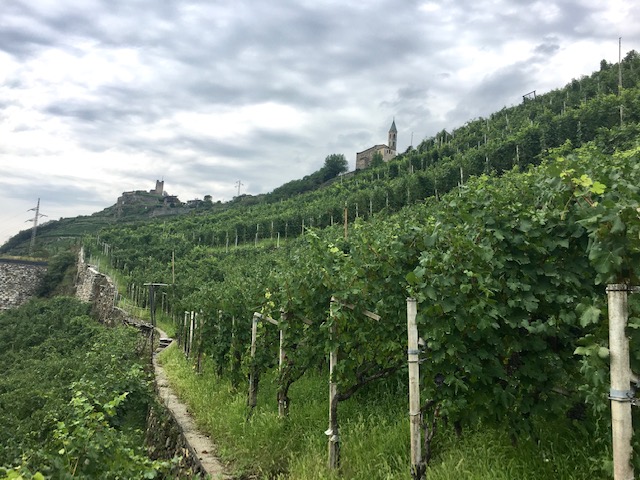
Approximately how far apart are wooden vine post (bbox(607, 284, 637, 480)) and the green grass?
49cm

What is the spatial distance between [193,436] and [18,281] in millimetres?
50831

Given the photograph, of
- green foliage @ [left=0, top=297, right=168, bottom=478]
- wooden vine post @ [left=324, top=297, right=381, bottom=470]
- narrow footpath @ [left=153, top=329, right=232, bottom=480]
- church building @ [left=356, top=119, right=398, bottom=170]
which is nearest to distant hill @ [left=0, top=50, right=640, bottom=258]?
wooden vine post @ [left=324, top=297, right=381, bottom=470]

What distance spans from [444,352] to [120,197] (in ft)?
387

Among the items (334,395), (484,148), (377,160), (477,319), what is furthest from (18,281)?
(477,319)

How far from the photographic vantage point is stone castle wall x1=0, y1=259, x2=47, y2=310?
46.3m

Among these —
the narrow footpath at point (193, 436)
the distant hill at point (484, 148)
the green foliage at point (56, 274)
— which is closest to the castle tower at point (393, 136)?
the distant hill at point (484, 148)

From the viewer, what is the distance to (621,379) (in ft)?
6.44

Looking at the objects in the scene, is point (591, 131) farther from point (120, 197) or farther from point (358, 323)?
point (120, 197)

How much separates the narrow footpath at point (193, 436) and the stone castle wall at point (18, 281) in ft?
149

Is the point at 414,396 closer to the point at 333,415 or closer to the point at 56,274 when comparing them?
the point at 333,415

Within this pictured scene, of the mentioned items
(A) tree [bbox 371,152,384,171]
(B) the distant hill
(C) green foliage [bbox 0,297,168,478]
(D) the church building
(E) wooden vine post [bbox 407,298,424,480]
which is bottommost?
(C) green foliage [bbox 0,297,168,478]

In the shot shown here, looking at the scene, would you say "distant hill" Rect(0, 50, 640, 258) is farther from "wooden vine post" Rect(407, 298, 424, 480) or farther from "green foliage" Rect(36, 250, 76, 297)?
"green foliage" Rect(36, 250, 76, 297)

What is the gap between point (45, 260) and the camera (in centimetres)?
5150

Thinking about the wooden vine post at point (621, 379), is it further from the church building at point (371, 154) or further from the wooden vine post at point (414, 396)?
the church building at point (371, 154)
